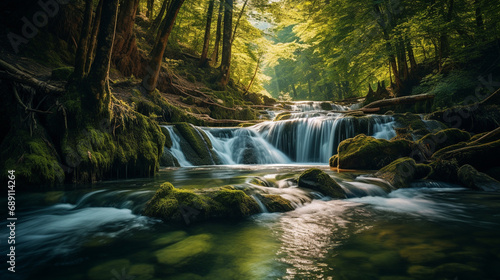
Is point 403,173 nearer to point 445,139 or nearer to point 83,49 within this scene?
point 445,139

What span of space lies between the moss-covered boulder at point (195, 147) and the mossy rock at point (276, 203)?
7.14 meters

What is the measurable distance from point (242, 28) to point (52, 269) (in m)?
23.1

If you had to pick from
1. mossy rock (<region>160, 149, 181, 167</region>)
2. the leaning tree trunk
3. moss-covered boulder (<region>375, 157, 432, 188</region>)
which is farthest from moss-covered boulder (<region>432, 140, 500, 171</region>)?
the leaning tree trunk

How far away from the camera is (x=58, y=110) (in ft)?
18.4

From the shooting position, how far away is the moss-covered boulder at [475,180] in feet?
18.2

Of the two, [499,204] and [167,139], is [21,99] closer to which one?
[167,139]

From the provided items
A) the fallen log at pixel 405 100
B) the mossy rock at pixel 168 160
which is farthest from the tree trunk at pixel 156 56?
the fallen log at pixel 405 100

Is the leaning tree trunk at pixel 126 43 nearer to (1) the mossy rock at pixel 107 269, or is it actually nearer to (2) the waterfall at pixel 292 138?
(2) the waterfall at pixel 292 138

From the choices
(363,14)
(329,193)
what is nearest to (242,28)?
Answer: (363,14)

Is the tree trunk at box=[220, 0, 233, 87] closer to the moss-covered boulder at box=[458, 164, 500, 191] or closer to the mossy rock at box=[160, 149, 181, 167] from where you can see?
the mossy rock at box=[160, 149, 181, 167]

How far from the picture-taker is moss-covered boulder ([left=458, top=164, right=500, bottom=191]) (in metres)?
5.54

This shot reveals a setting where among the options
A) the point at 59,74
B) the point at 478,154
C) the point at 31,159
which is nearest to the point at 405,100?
the point at 478,154

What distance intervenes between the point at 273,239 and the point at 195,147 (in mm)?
8880

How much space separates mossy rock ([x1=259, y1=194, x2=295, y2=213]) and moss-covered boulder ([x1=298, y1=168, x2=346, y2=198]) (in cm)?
117
